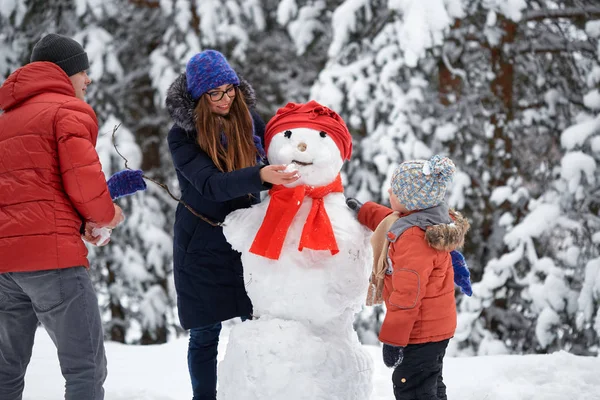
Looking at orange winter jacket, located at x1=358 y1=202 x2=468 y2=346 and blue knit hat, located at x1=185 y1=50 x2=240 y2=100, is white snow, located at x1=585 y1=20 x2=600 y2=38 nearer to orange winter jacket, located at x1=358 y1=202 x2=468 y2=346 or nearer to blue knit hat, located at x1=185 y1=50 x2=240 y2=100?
orange winter jacket, located at x1=358 y1=202 x2=468 y2=346

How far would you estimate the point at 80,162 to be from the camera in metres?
2.40

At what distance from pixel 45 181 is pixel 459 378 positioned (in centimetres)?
284

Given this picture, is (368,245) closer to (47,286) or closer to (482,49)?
(47,286)

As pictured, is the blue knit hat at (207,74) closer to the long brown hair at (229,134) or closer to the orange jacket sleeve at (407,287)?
the long brown hair at (229,134)

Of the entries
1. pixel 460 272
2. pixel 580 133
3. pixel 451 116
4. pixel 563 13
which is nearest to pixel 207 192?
pixel 460 272

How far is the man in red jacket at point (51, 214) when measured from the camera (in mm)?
2383

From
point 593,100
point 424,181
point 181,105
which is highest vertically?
point 593,100

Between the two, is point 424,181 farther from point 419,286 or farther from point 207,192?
point 207,192

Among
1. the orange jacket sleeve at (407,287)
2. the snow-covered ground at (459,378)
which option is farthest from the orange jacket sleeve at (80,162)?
the snow-covered ground at (459,378)

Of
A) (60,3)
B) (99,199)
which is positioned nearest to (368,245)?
(99,199)

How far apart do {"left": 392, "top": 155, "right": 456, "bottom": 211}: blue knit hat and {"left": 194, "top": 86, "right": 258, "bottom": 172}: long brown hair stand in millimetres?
765

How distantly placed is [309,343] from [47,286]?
3.81ft

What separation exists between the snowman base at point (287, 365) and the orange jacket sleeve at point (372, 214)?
570 mm

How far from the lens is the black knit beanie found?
2580mm
